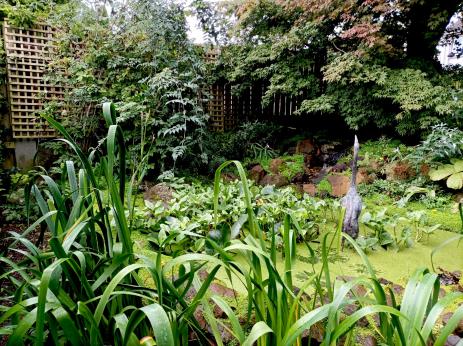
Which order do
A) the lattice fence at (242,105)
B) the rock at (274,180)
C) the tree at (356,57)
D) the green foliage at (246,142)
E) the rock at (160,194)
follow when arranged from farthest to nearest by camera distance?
the lattice fence at (242,105), the green foliage at (246,142), the tree at (356,57), the rock at (274,180), the rock at (160,194)

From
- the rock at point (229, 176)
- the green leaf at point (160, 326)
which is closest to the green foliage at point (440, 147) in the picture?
the rock at point (229, 176)

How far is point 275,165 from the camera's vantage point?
477 cm

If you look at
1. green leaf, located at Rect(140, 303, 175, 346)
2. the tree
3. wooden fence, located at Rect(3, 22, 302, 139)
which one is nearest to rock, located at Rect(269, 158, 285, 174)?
the tree

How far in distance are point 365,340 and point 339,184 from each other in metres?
3.22

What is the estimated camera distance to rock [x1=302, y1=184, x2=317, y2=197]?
4140 millimetres

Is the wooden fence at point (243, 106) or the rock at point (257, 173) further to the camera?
the wooden fence at point (243, 106)

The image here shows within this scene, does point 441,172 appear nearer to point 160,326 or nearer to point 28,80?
point 160,326

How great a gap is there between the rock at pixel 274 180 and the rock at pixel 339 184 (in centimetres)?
60

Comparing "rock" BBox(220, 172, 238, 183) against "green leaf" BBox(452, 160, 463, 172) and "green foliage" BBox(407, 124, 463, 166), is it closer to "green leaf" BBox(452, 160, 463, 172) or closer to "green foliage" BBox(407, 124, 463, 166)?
"green foliage" BBox(407, 124, 463, 166)

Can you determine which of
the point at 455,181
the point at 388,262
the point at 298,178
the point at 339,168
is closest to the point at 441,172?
the point at 455,181

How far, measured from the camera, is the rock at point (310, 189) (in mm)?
4140

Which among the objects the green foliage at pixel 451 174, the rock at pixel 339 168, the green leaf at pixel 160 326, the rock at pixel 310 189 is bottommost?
the rock at pixel 310 189

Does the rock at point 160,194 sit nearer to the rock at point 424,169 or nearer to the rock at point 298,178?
the rock at point 298,178

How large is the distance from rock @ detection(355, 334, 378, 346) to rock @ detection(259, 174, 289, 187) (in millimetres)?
3103
